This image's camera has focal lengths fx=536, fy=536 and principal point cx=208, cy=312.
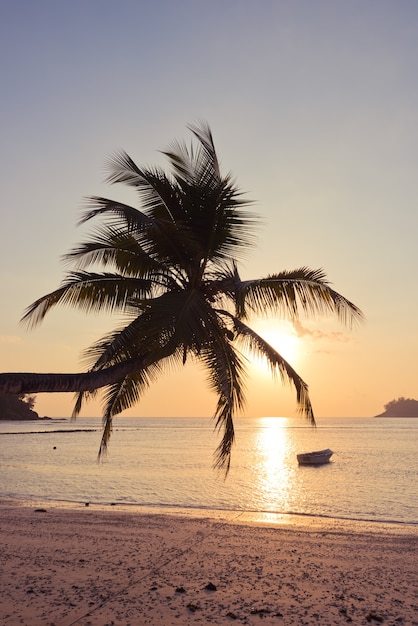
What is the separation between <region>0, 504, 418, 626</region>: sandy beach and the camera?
7832mm

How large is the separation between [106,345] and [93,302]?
1.03m

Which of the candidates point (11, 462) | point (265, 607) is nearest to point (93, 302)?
point (265, 607)

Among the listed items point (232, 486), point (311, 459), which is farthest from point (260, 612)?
point (311, 459)

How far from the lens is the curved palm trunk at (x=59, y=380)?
6.30 metres

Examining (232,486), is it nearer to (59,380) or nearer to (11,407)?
(59,380)

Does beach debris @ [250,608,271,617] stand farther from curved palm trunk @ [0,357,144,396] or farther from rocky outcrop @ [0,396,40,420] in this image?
rocky outcrop @ [0,396,40,420]

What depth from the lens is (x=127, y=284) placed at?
10.3m

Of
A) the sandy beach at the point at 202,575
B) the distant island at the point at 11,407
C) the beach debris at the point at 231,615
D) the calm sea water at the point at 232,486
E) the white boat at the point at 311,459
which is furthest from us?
the distant island at the point at 11,407

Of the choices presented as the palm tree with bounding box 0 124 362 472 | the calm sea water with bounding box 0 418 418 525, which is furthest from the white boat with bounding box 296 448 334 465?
the palm tree with bounding box 0 124 362 472

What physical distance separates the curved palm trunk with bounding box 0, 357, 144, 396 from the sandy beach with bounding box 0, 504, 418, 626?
3273mm

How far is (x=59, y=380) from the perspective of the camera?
696 centimetres

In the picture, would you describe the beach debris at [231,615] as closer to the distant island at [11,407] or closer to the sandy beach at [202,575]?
the sandy beach at [202,575]

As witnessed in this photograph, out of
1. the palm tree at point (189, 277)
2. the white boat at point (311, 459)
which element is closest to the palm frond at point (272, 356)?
the palm tree at point (189, 277)

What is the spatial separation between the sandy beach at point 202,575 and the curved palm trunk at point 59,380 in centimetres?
327
